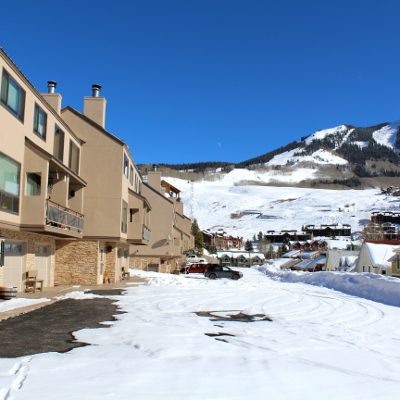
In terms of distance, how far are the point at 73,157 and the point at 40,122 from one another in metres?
5.73

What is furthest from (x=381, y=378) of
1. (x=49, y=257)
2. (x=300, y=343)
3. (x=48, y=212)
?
(x=49, y=257)

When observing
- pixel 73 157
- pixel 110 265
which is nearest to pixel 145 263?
pixel 110 265

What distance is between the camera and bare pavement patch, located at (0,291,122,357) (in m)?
9.43

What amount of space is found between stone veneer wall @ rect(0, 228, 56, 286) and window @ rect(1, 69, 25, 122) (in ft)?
15.3

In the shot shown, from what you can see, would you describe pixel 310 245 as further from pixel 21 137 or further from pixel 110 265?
pixel 21 137

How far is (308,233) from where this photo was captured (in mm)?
191750

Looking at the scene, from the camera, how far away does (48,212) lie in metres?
20.5

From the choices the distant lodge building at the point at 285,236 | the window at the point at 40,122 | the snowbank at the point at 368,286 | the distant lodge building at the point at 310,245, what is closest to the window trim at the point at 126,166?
the window at the point at 40,122

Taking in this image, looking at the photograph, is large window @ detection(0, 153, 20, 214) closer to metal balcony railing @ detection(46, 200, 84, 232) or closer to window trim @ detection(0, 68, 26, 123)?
metal balcony railing @ detection(46, 200, 84, 232)

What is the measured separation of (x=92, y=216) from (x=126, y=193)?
325 centimetres

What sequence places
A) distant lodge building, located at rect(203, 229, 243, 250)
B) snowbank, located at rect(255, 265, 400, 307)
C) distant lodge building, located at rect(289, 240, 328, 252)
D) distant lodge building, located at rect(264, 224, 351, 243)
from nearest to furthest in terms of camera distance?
snowbank, located at rect(255, 265, 400, 307) → distant lodge building, located at rect(289, 240, 328, 252) → distant lodge building, located at rect(203, 229, 243, 250) → distant lodge building, located at rect(264, 224, 351, 243)

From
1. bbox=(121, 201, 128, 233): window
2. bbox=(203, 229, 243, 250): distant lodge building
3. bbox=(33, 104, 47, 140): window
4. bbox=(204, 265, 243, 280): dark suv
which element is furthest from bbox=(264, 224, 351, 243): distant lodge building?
bbox=(33, 104, 47, 140): window

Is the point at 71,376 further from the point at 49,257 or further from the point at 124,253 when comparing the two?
the point at 124,253

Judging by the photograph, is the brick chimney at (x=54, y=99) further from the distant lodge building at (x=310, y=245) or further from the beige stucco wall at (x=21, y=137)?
the distant lodge building at (x=310, y=245)
